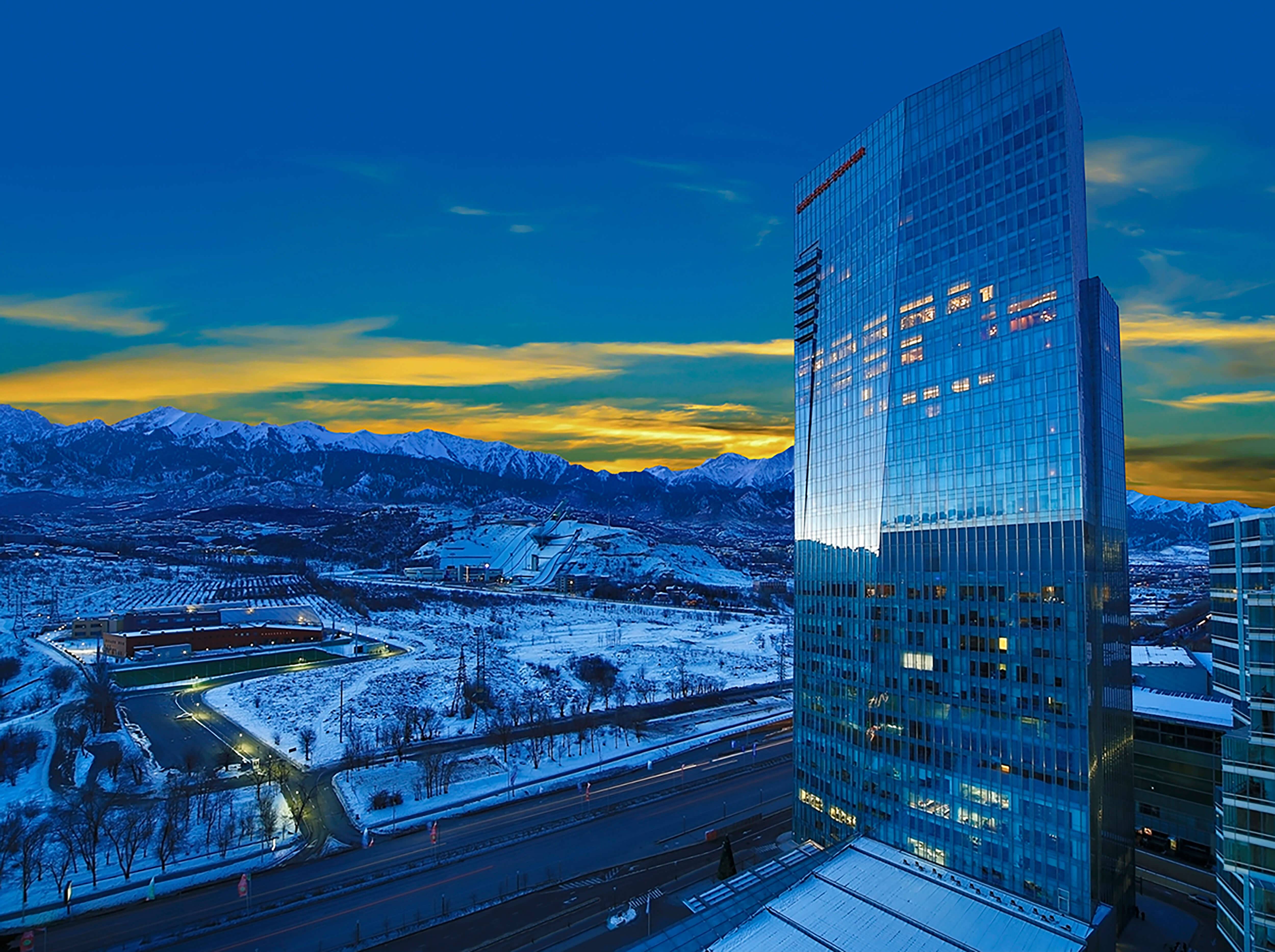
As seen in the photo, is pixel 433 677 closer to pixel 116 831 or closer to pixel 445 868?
pixel 116 831

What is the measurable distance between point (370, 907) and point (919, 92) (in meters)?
81.7

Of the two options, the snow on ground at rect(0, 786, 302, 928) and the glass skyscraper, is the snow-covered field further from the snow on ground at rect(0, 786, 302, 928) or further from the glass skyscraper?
the glass skyscraper

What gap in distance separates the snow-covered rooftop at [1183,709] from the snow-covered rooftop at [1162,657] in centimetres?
4229

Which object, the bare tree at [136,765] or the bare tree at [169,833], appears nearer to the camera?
the bare tree at [169,833]

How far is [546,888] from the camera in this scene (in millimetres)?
61719

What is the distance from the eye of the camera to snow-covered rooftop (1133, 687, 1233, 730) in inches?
2650

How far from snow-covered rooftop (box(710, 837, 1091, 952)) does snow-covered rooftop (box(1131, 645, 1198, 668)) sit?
3334 inches

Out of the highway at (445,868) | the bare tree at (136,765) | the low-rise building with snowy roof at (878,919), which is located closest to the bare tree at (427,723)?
the highway at (445,868)

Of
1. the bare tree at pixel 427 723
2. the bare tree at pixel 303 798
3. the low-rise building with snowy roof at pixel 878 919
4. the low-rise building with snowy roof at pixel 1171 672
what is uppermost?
the low-rise building with snowy roof at pixel 1171 672

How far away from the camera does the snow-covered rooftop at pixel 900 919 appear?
4400cm

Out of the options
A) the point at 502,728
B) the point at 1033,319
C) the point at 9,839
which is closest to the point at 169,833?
the point at 9,839

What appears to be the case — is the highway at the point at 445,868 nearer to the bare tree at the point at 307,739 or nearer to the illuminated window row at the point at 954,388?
the bare tree at the point at 307,739

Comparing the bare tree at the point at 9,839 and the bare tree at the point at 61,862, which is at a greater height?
the bare tree at the point at 9,839

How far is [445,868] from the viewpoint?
214 ft
